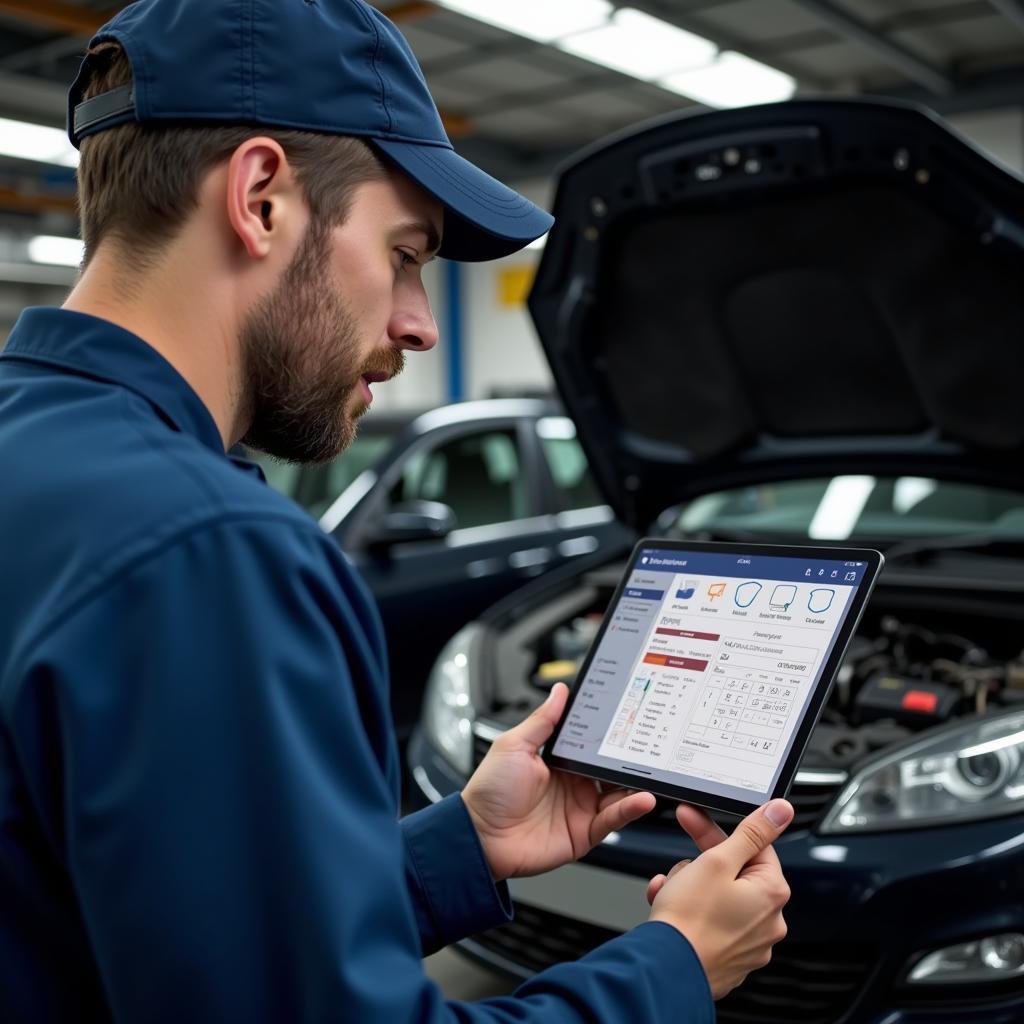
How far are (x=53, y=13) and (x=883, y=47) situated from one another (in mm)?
5984

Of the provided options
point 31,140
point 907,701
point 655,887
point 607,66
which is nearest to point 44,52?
point 31,140

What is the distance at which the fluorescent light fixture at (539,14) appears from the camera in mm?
6777

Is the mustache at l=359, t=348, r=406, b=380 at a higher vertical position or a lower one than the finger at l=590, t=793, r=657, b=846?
higher

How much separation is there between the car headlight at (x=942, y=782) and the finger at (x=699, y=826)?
2.28ft

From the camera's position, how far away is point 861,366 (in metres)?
2.56

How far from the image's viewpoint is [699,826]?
1.29m

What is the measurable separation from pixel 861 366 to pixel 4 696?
7.32 feet

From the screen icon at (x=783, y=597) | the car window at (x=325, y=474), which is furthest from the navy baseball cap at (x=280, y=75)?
the car window at (x=325, y=474)

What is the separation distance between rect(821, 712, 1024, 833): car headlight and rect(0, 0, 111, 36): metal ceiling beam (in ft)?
21.6

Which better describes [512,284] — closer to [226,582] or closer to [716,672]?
[716,672]

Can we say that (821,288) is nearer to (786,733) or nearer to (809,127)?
(809,127)

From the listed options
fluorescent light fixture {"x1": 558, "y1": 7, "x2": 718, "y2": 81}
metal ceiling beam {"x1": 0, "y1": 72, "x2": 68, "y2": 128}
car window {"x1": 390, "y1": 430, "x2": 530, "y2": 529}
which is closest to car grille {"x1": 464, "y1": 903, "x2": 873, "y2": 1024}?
car window {"x1": 390, "y1": 430, "x2": 530, "y2": 529}

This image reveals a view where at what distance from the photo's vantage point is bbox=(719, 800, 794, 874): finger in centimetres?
110

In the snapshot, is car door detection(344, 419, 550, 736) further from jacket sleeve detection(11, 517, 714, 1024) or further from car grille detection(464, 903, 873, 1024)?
jacket sleeve detection(11, 517, 714, 1024)
